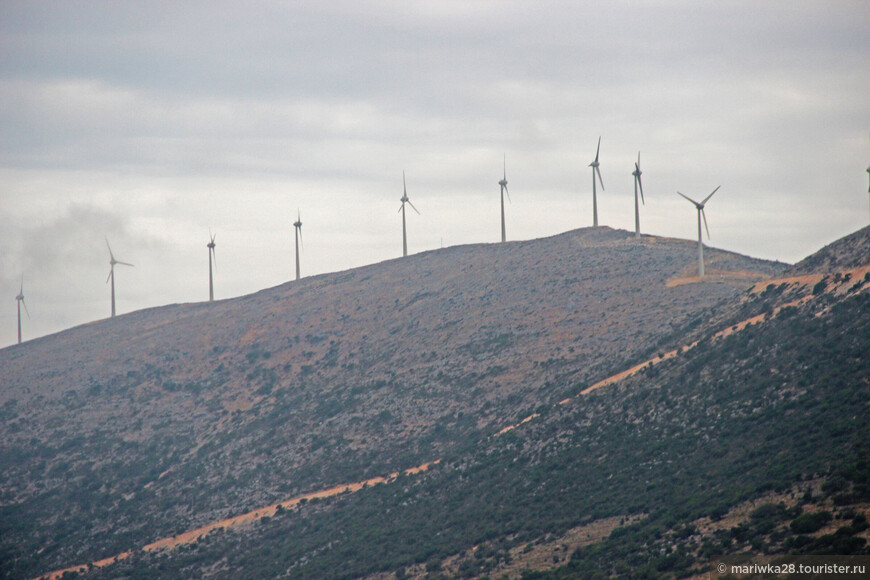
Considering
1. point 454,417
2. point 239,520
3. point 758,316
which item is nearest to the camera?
point 758,316

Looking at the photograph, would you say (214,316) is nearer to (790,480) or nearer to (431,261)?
(431,261)

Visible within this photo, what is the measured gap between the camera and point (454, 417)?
92938 mm

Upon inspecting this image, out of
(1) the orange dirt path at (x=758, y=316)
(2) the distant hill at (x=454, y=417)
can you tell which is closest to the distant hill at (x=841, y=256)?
(1) the orange dirt path at (x=758, y=316)

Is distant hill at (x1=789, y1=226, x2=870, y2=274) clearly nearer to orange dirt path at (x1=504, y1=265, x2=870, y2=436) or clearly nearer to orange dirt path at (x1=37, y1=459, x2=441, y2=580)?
orange dirt path at (x1=504, y1=265, x2=870, y2=436)

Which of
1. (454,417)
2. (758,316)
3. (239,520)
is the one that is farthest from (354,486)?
(758,316)

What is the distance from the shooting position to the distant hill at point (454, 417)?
5991cm

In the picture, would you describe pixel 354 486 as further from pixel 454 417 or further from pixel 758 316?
pixel 758 316

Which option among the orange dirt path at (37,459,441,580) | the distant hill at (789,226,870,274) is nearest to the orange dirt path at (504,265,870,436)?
the distant hill at (789,226,870,274)

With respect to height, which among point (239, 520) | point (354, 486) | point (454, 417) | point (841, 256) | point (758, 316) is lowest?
point (239, 520)

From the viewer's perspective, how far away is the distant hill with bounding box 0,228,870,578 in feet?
197

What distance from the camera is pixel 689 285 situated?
4151 inches

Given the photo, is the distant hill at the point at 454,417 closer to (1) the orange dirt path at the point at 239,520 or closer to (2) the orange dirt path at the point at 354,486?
(2) the orange dirt path at the point at 354,486

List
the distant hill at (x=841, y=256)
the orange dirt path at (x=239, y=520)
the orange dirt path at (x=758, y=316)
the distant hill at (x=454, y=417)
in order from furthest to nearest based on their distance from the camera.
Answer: the orange dirt path at (x=239, y=520) < the distant hill at (x=841, y=256) < the orange dirt path at (x=758, y=316) < the distant hill at (x=454, y=417)

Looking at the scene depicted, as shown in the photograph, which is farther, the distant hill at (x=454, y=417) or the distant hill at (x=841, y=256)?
the distant hill at (x=841, y=256)
